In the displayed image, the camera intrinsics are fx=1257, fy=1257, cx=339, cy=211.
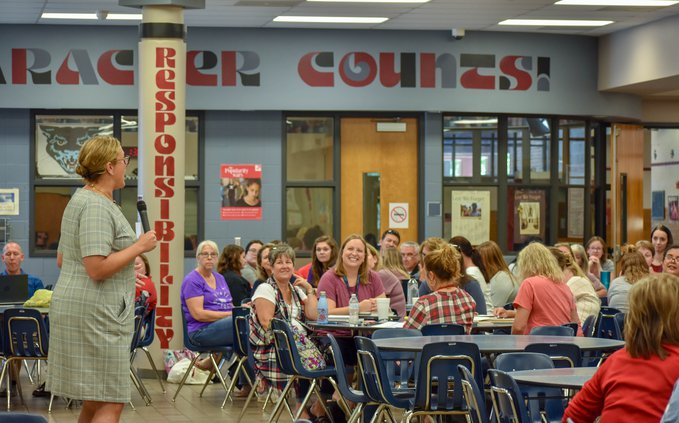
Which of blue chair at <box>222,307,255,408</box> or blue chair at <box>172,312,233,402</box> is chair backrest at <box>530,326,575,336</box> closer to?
blue chair at <box>222,307,255,408</box>

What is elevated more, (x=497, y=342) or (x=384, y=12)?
(x=384, y=12)

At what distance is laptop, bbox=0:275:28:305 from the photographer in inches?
452

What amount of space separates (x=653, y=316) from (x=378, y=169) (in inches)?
462

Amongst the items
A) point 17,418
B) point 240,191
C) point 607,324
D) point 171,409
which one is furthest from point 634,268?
point 17,418

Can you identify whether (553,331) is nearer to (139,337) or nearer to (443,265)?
(443,265)

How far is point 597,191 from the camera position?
57.1 feet

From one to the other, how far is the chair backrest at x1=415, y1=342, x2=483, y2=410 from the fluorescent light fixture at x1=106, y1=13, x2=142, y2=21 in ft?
27.5

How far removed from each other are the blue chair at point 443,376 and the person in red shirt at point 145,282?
4.24 meters

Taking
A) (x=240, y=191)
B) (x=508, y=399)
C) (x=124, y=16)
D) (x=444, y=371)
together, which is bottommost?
(x=444, y=371)

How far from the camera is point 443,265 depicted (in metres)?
8.27

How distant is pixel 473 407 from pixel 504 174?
1081 cm

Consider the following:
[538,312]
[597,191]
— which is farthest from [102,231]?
[597,191]

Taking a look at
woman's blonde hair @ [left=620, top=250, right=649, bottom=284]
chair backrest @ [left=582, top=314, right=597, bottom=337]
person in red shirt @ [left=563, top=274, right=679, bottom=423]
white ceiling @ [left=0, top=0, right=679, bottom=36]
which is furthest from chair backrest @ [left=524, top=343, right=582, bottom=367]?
white ceiling @ [left=0, top=0, right=679, bottom=36]

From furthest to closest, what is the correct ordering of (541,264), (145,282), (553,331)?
(145,282) < (541,264) < (553,331)
